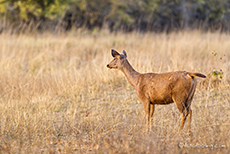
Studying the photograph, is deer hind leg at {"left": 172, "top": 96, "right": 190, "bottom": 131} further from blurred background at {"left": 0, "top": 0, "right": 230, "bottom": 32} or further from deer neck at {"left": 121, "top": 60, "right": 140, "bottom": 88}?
blurred background at {"left": 0, "top": 0, "right": 230, "bottom": 32}

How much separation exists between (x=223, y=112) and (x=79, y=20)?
44.5ft

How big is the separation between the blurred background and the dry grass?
3.56m

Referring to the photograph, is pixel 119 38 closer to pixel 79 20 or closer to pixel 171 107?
pixel 79 20

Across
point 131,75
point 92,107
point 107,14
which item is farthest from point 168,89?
point 107,14

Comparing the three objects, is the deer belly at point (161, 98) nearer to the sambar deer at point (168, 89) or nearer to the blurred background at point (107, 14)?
the sambar deer at point (168, 89)

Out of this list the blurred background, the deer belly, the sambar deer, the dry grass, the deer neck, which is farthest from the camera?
the blurred background

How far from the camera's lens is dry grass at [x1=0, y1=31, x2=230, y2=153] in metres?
4.41

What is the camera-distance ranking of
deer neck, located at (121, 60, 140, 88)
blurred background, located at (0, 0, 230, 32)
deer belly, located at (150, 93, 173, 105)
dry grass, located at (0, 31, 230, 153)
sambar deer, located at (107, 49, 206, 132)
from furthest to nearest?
1. blurred background, located at (0, 0, 230, 32)
2. deer neck, located at (121, 60, 140, 88)
3. deer belly, located at (150, 93, 173, 105)
4. sambar deer, located at (107, 49, 206, 132)
5. dry grass, located at (0, 31, 230, 153)

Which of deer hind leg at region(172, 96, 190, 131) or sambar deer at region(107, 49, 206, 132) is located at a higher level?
sambar deer at region(107, 49, 206, 132)

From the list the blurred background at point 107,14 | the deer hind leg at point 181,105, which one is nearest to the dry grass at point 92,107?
the deer hind leg at point 181,105

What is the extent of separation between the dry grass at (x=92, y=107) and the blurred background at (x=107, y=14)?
11.7 feet

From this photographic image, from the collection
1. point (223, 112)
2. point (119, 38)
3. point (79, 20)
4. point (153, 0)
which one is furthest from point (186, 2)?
point (223, 112)

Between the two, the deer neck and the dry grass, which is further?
the deer neck

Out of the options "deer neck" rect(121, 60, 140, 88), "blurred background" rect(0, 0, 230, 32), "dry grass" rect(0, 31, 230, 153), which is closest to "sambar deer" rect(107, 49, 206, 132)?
"deer neck" rect(121, 60, 140, 88)
